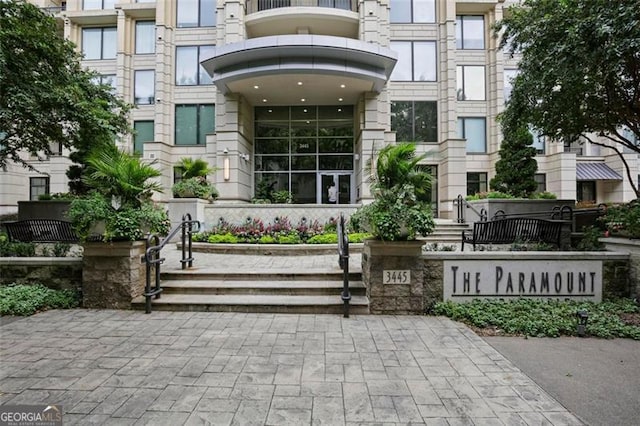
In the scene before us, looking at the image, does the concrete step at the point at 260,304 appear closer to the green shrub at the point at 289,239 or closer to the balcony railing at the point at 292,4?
the green shrub at the point at 289,239

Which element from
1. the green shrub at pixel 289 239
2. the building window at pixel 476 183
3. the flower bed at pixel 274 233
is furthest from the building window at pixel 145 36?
the building window at pixel 476 183

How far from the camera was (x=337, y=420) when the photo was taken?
277cm

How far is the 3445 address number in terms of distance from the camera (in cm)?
568

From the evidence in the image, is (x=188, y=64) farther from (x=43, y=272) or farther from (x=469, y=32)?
(x=469, y=32)

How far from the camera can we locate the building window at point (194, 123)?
19.4 metres

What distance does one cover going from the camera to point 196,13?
19.8 metres

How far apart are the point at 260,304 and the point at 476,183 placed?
18760mm

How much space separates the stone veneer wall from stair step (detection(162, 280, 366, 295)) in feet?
5.32

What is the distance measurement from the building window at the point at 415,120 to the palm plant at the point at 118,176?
53.0ft

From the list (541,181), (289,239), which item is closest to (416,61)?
(541,181)

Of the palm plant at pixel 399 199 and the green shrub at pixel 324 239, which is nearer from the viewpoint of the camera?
the palm plant at pixel 399 199

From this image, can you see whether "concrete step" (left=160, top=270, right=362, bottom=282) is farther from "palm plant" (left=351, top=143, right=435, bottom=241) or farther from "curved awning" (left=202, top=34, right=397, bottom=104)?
"curved awning" (left=202, top=34, right=397, bottom=104)

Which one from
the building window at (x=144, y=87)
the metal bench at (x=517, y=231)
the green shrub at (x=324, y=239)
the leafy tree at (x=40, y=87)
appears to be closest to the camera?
the leafy tree at (x=40, y=87)

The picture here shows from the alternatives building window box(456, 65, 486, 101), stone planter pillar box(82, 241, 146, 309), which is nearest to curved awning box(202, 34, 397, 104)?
building window box(456, 65, 486, 101)
